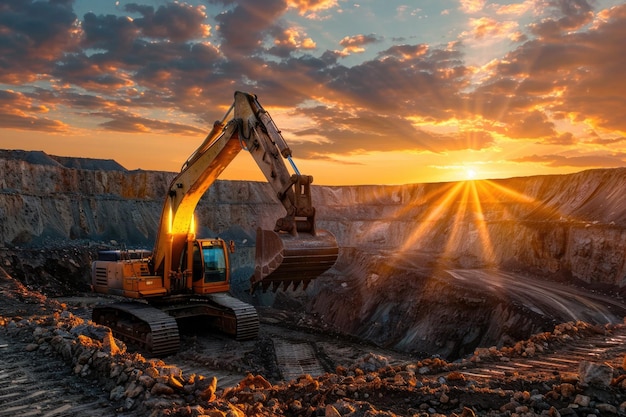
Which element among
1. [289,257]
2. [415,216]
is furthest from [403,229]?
[289,257]

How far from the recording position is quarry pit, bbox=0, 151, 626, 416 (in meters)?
7.68

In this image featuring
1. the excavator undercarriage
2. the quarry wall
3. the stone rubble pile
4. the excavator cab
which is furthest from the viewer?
the quarry wall

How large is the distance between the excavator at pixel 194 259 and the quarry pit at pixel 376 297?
1.08 metres

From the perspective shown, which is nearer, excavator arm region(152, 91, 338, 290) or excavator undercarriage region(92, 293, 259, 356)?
excavator arm region(152, 91, 338, 290)

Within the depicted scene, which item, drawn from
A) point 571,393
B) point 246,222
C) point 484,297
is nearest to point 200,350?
point 571,393

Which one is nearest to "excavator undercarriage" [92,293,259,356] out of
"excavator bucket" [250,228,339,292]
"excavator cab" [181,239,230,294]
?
"excavator cab" [181,239,230,294]

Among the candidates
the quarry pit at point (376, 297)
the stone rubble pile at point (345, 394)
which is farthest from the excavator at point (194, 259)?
the stone rubble pile at point (345, 394)

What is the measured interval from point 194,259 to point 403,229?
3975 cm

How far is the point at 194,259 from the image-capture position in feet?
51.2

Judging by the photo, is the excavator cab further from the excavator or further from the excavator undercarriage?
the excavator undercarriage

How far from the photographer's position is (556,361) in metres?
11.1

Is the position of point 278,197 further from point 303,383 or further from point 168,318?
point 168,318

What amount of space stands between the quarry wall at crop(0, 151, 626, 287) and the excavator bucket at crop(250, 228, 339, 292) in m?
24.7

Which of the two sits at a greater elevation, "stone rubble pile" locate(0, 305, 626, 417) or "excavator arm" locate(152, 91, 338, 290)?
"excavator arm" locate(152, 91, 338, 290)
